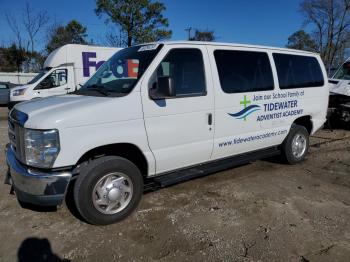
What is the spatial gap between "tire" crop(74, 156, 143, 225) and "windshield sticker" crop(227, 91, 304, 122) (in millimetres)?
1793

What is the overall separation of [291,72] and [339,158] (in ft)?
7.76

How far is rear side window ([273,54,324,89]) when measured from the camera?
17.9ft

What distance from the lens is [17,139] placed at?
141 inches

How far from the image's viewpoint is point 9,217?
402 centimetres

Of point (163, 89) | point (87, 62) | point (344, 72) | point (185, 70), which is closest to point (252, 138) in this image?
point (185, 70)

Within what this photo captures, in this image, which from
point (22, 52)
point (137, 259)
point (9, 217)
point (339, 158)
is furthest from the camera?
point (22, 52)

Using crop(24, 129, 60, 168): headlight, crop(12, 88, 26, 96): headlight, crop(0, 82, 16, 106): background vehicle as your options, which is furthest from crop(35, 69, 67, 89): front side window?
crop(24, 129, 60, 168): headlight

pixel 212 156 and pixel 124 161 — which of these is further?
pixel 212 156

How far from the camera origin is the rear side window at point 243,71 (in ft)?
14.9

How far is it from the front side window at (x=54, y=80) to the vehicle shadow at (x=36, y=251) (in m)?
10.6

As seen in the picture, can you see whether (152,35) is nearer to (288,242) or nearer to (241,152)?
(241,152)

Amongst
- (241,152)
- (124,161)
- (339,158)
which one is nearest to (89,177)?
(124,161)

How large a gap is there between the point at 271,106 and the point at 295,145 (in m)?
1.31

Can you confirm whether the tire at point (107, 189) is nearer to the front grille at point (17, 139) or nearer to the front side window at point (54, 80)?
the front grille at point (17, 139)
